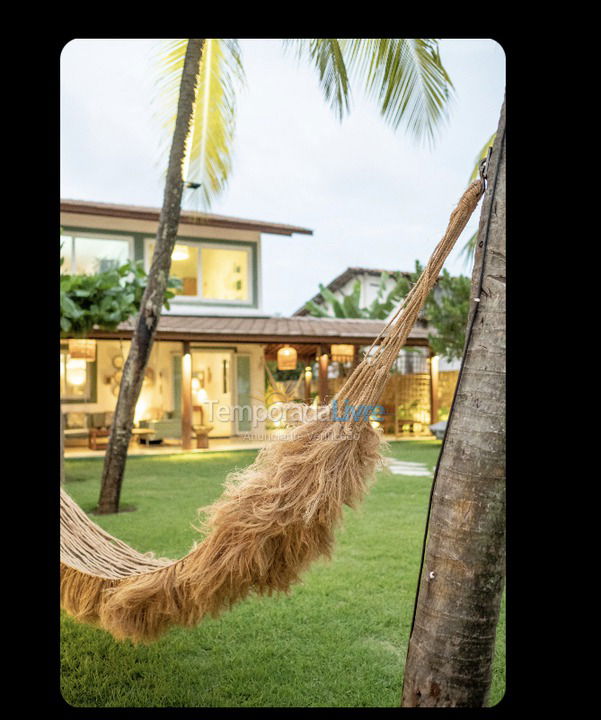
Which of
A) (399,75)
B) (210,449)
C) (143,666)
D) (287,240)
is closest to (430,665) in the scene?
(143,666)

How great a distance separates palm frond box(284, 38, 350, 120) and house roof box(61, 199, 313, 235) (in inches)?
184

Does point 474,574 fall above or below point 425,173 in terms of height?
below

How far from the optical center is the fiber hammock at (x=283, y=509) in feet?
4.88

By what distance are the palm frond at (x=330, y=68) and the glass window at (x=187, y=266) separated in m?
6.35

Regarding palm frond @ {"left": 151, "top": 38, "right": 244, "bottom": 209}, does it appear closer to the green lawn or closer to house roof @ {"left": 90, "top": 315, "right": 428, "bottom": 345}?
house roof @ {"left": 90, "top": 315, "right": 428, "bottom": 345}

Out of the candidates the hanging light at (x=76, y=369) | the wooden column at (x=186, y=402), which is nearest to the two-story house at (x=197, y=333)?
the wooden column at (x=186, y=402)

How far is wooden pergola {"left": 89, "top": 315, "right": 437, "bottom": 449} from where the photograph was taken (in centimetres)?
820

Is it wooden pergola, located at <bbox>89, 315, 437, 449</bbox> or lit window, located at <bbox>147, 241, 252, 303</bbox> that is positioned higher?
lit window, located at <bbox>147, 241, 252, 303</bbox>

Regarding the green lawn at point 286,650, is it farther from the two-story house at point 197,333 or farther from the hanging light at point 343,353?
the hanging light at point 343,353

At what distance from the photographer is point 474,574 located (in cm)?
127

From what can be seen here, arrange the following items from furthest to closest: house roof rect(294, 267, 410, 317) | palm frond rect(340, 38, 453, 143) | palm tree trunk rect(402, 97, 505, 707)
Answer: house roof rect(294, 267, 410, 317), palm frond rect(340, 38, 453, 143), palm tree trunk rect(402, 97, 505, 707)

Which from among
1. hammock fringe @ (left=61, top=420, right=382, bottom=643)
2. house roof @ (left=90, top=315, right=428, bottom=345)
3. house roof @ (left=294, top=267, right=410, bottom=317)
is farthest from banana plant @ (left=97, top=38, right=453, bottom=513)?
house roof @ (left=294, top=267, right=410, bottom=317)

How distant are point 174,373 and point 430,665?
30.0 feet
